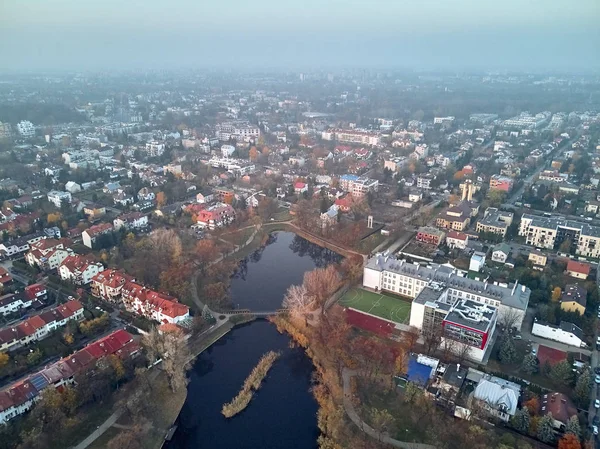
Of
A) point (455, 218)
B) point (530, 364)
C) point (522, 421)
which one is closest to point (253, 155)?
point (455, 218)

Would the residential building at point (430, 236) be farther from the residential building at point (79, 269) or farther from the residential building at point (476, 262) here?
the residential building at point (79, 269)

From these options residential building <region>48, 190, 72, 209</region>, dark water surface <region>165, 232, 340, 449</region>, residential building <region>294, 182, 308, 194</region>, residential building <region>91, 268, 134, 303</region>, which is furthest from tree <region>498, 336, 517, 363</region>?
residential building <region>48, 190, 72, 209</region>

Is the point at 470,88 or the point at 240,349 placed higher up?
the point at 470,88

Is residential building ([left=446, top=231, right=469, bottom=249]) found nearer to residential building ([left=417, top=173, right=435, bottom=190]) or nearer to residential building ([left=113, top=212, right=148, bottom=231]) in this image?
residential building ([left=417, top=173, right=435, bottom=190])

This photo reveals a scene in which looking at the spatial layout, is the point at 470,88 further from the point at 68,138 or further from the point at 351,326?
the point at 351,326

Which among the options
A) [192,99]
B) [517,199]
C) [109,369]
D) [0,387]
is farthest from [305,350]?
[192,99]
